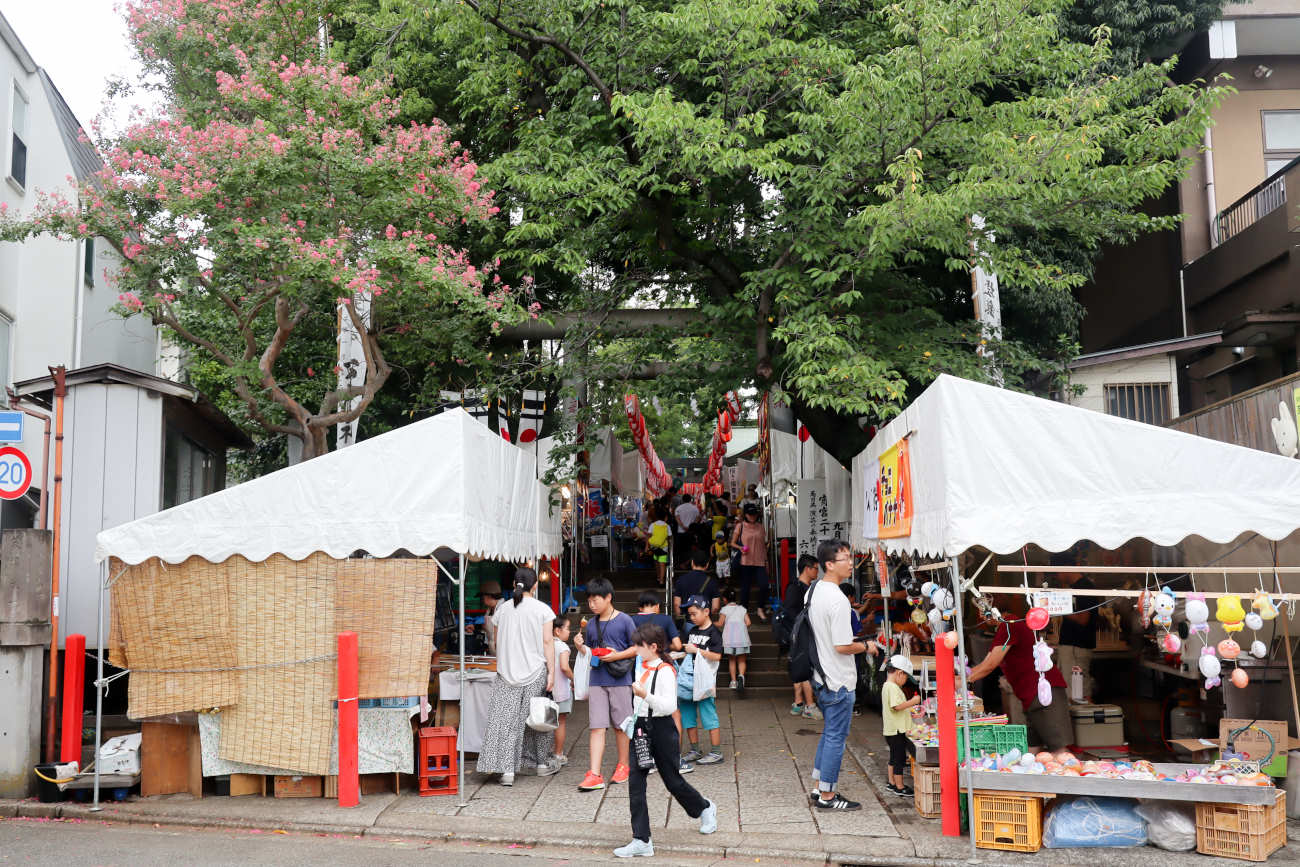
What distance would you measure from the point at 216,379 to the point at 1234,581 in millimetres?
17143

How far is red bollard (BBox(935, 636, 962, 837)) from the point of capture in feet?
23.7

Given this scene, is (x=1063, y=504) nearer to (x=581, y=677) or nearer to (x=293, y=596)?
(x=581, y=677)

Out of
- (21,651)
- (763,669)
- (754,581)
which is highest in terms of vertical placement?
(754,581)

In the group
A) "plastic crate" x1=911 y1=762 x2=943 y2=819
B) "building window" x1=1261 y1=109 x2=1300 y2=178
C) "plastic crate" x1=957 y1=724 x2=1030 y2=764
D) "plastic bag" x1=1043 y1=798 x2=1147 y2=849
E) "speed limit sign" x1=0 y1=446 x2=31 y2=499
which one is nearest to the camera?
"plastic bag" x1=1043 y1=798 x2=1147 y2=849

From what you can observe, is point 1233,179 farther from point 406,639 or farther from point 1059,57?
point 406,639

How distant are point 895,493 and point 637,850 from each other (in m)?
3.75

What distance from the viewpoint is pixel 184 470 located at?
14.2 meters

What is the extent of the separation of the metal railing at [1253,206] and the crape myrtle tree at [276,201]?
1160 centimetres

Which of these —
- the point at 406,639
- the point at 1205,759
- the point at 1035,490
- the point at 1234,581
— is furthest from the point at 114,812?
the point at 1234,581

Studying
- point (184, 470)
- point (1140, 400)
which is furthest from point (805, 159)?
point (184, 470)

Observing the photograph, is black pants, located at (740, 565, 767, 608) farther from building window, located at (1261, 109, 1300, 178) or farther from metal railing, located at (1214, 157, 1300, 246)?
building window, located at (1261, 109, 1300, 178)

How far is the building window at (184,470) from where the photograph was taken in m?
13.0

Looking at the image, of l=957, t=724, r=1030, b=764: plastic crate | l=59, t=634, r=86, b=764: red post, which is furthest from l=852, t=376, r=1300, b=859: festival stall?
l=59, t=634, r=86, b=764: red post

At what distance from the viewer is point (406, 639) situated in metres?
8.54
